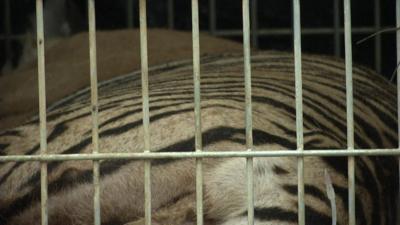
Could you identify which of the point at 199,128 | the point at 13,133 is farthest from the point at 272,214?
the point at 13,133

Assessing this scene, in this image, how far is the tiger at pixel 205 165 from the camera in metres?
1.69

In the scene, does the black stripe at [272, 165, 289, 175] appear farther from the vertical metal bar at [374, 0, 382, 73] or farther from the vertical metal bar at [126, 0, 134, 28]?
the vertical metal bar at [126, 0, 134, 28]

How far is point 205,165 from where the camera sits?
170 centimetres

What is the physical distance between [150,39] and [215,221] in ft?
5.76

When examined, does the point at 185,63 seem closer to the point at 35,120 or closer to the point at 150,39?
the point at 150,39

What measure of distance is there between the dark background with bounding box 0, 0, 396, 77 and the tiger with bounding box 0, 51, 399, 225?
1.28 m

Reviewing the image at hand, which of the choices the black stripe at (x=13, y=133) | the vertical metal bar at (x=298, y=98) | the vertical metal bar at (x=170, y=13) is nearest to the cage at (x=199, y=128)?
the vertical metal bar at (x=298, y=98)

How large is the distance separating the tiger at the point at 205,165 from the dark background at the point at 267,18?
1.28 metres

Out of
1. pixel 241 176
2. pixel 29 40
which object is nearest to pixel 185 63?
pixel 29 40

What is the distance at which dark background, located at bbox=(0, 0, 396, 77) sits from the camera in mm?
3598

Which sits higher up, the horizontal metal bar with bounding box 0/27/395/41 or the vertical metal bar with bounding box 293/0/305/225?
the horizontal metal bar with bounding box 0/27/395/41

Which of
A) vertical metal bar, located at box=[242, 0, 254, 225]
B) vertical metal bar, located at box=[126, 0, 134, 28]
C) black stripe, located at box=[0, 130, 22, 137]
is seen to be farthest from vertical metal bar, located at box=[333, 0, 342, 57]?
vertical metal bar, located at box=[242, 0, 254, 225]

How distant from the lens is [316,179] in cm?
175

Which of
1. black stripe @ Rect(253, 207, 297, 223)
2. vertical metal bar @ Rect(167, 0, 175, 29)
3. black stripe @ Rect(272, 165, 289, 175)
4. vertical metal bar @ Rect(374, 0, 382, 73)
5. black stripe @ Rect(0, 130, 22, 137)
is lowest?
black stripe @ Rect(253, 207, 297, 223)
